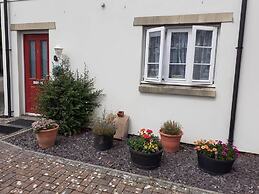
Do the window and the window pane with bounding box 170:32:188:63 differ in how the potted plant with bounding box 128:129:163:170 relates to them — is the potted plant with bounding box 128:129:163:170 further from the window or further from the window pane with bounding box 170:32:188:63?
the window pane with bounding box 170:32:188:63

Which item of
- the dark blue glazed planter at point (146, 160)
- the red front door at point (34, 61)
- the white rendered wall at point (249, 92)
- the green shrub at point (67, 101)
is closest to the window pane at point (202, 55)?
the white rendered wall at point (249, 92)

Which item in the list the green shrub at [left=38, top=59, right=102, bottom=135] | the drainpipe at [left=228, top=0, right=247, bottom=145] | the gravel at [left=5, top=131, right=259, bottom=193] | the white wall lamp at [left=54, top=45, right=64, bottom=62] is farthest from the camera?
the white wall lamp at [left=54, top=45, right=64, bottom=62]

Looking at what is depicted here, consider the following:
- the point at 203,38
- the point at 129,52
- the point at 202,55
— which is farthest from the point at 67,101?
the point at 203,38

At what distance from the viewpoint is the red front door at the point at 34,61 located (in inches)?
255

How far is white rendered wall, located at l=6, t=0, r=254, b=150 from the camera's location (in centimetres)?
455

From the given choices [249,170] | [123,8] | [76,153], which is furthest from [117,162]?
[123,8]

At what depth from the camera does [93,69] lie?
18.7ft

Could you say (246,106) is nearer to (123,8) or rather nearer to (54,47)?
(123,8)

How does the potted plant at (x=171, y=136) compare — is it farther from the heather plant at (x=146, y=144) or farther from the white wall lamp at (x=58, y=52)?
the white wall lamp at (x=58, y=52)

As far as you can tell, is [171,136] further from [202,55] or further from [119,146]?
[202,55]

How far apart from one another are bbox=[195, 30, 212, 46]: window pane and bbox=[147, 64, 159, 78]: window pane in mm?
983

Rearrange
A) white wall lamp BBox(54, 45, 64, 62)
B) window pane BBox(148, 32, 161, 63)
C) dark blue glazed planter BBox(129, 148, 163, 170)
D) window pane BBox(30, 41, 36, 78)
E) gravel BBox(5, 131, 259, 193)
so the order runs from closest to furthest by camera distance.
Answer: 1. gravel BBox(5, 131, 259, 193)
2. dark blue glazed planter BBox(129, 148, 163, 170)
3. window pane BBox(148, 32, 161, 63)
4. white wall lamp BBox(54, 45, 64, 62)
5. window pane BBox(30, 41, 36, 78)

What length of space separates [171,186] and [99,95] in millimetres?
3002

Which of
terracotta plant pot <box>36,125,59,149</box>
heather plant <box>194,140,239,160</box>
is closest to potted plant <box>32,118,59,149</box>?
terracotta plant pot <box>36,125,59,149</box>
